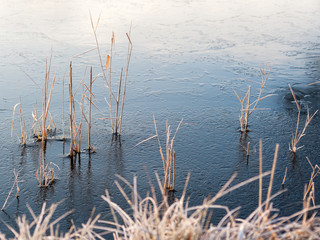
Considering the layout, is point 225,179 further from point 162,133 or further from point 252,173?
point 162,133

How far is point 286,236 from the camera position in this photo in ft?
5.27

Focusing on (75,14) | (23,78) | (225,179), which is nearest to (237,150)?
(225,179)

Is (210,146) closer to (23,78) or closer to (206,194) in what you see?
(206,194)

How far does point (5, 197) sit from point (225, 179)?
Answer: 1533mm

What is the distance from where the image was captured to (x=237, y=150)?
3.63m

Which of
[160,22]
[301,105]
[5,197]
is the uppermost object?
[160,22]

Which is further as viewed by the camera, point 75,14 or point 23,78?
point 75,14

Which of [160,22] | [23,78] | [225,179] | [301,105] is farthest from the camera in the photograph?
[160,22]

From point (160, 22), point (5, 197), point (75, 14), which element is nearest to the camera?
point (5, 197)

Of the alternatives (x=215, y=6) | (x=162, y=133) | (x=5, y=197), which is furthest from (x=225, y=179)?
(x=215, y=6)

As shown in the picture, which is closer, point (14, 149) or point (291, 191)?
point (291, 191)

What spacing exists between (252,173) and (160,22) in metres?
5.68

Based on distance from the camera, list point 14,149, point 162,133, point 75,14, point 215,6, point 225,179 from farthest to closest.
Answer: point 215,6 → point 75,14 → point 162,133 → point 14,149 → point 225,179

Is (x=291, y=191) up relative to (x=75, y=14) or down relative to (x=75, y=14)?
down
